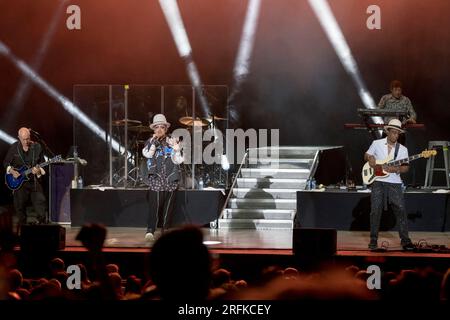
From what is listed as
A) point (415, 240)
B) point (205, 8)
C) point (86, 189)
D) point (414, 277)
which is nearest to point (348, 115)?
point (205, 8)

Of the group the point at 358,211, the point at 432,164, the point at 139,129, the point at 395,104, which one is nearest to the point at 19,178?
the point at 139,129

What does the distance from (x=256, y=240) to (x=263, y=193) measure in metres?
2.43

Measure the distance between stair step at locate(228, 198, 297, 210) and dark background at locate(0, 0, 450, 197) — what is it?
2.89 meters

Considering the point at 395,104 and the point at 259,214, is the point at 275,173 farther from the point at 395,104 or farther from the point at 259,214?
the point at 395,104

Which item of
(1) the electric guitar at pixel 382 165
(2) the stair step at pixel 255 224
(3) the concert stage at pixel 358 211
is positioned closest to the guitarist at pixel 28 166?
(2) the stair step at pixel 255 224

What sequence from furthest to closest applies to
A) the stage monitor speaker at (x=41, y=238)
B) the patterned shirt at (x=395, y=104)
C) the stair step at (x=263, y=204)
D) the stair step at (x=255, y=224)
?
the patterned shirt at (x=395, y=104), the stair step at (x=263, y=204), the stair step at (x=255, y=224), the stage monitor speaker at (x=41, y=238)

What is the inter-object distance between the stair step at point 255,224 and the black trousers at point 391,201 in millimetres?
2537

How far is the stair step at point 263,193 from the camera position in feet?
41.0

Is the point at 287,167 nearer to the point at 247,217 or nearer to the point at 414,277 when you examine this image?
the point at 247,217

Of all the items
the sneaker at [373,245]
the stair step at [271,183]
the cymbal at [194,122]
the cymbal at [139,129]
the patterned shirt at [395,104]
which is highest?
the patterned shirt at [395,104]

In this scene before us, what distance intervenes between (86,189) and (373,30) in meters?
6.67

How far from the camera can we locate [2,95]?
49.7 ft

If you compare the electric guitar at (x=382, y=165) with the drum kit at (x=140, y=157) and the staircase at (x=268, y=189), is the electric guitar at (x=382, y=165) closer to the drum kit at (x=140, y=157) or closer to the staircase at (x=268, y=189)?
the staircase at (x=268, y=189)

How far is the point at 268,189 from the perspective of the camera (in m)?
12.7
